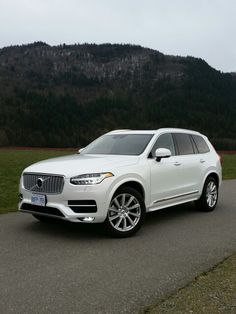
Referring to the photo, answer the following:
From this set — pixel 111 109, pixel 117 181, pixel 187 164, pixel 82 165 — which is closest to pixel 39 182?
pixel 82 165

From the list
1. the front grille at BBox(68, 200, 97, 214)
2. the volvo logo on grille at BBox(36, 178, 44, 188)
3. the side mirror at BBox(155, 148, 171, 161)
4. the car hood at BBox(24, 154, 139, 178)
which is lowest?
the front grille at BBox(68, 200, 97, 214)

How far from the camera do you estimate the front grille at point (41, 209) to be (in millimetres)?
6457

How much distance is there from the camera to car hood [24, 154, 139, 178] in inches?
258

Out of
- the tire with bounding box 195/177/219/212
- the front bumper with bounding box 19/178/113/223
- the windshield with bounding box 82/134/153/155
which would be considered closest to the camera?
the front bumper with bounding box 19/178/113/223

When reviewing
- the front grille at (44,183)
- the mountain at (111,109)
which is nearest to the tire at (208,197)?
the front grille at (44,183)

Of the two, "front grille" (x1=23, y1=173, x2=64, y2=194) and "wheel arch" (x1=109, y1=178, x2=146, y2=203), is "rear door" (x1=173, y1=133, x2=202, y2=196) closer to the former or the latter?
"wheel arch" (x1=109, y1=178, x2=146, y2=203)

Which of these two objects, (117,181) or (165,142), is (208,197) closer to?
(165,142)

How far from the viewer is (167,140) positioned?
8359 mm

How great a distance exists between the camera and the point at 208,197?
9328 millimetres

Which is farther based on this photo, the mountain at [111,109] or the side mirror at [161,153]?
the mountain at [111,109]

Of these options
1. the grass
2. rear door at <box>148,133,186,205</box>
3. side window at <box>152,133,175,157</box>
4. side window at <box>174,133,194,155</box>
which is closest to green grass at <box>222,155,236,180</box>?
side window at <box>174,133,194,155</box>

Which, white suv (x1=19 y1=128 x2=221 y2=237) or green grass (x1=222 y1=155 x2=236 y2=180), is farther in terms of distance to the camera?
green grass (x1=222 y1=155 x2=236 y2=180)

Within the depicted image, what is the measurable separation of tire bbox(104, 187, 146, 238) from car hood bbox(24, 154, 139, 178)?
0.44m

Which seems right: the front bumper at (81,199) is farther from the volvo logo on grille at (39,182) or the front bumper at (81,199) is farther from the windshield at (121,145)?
the windshield at (121,145)
